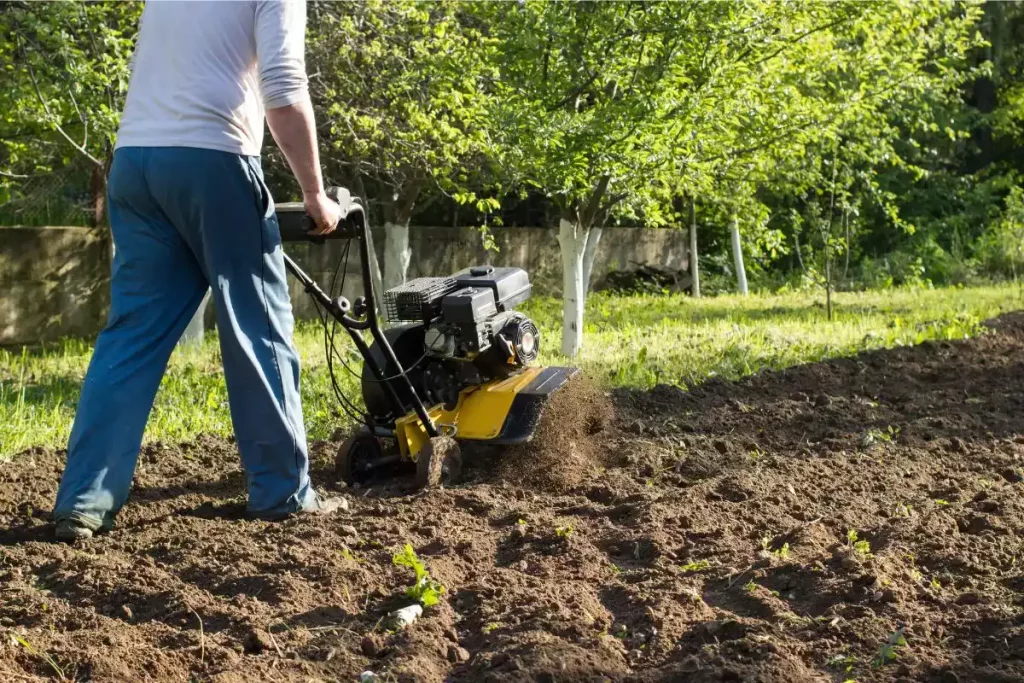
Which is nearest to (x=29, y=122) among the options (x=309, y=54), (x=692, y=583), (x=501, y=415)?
(x=309, y=54)

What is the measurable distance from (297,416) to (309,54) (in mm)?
6167

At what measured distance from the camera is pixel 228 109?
4.00 m

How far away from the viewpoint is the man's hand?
4.06m

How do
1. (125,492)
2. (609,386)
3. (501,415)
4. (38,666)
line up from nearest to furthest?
(38,666), (125,492), (501,415), (609,386)

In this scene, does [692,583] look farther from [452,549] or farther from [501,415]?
[501,415]

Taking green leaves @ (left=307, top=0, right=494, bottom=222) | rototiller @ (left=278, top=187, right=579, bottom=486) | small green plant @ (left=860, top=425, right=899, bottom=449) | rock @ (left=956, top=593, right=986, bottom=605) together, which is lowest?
rock @ (left=956, top=593, right=986, bottom=605)

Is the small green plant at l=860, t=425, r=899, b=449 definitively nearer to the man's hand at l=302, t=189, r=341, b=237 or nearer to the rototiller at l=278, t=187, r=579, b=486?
the rototiller at l=278, t=187, r=579, b=486

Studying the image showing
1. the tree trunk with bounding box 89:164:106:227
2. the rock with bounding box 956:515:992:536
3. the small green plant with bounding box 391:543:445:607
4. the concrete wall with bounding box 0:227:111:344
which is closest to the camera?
the small green plant with bounding box 391:543:445:607

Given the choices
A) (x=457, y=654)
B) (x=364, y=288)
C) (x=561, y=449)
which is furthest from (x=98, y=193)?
(x=457, y=654)

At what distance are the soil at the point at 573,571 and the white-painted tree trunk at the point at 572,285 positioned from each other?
Result: 3.13 meters

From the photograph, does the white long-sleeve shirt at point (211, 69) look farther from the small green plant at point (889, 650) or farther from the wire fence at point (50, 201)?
the wire fence at point (50, 201)

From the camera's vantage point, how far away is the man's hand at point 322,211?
13.3 feet

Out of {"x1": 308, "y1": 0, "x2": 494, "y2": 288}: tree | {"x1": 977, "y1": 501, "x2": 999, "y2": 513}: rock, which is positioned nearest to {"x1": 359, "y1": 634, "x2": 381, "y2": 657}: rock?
{"x1": 977, "y1": 501, "x2": 999, "y2": 513}: rock

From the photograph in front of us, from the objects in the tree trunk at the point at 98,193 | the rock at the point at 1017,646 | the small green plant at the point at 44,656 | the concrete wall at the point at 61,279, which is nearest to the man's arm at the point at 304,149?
the small green plant at the point at 44,656
